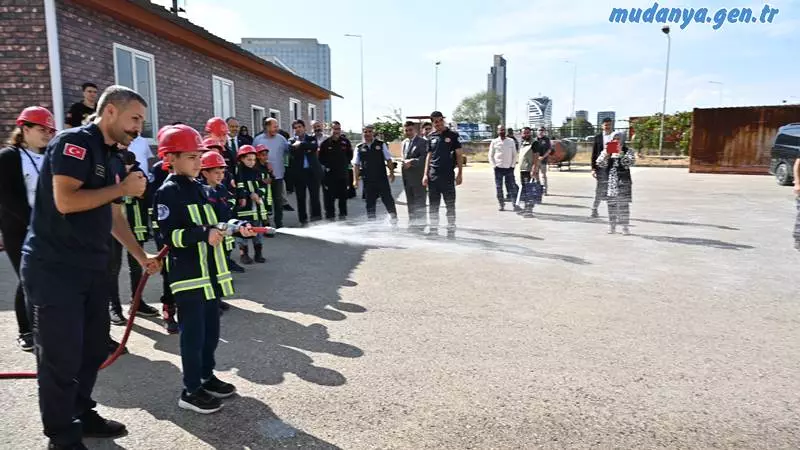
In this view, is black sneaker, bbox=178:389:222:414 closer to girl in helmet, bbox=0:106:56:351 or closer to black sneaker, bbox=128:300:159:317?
girl in helmet, bbox=0:106:56:351

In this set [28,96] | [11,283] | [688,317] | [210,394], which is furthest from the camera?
[28,96]

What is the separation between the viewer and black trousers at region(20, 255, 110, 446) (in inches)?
103

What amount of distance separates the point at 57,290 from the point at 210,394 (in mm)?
1097

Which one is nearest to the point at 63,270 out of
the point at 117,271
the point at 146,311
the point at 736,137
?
the point at 117,271

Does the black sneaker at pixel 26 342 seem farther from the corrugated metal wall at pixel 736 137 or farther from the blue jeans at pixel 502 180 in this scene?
the corrugated metal wall at pixel 736 137

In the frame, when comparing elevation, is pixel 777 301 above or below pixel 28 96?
below

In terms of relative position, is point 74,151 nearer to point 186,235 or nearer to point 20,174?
point 186,235

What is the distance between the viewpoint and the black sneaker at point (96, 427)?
9.73ft

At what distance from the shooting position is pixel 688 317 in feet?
16.2

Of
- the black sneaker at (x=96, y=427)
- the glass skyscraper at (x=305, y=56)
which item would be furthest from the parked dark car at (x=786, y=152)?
the glass skyscraper at (x=305, y=56)

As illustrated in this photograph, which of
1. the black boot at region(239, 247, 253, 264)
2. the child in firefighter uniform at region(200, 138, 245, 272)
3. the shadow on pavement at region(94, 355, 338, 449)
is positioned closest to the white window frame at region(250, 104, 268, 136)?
the black boot at region(239, 247, 253, 264)

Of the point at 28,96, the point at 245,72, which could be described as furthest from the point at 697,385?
the point at 245,72

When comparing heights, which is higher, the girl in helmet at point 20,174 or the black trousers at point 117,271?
the girl in helmet at point 20,174

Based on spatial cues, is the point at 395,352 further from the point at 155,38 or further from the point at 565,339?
the point at 155,38
